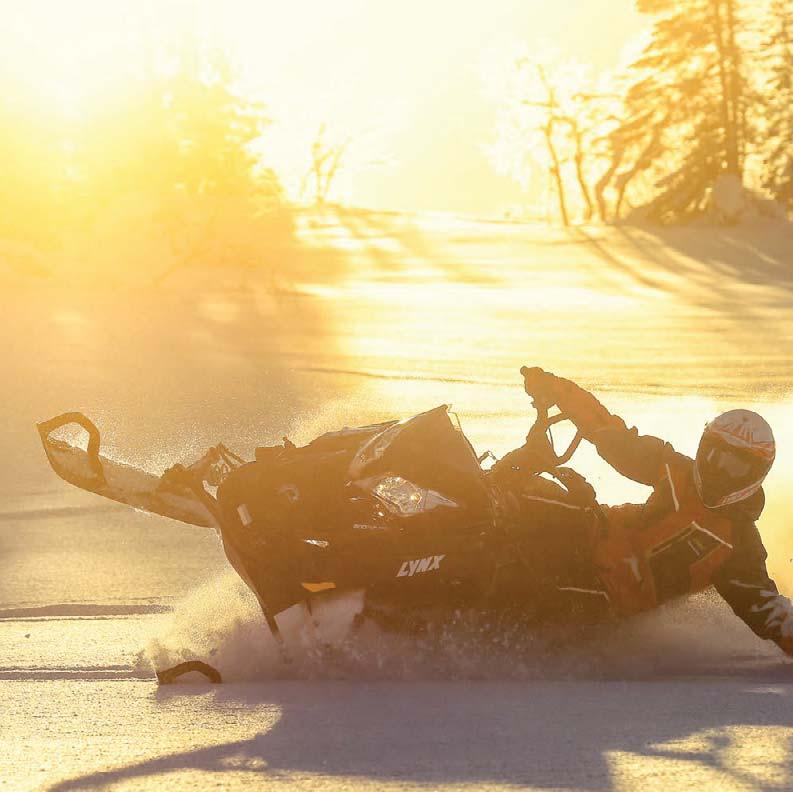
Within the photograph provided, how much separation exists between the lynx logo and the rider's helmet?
3.49 feet

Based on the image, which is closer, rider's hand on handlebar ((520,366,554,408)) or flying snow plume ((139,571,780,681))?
flying snow plume ((139,571,780,681))

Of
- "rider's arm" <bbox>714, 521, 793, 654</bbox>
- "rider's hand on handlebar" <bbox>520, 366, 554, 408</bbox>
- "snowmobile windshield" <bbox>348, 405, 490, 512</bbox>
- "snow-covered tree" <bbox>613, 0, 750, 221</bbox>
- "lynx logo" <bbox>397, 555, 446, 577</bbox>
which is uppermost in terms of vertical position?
"snow-covered tree" <bbox>613, 0, 750, 221</bbox>

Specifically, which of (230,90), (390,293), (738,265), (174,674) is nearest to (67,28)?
(230,90)

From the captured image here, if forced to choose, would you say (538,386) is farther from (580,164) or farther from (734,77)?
(580,164)

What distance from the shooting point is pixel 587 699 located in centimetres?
579

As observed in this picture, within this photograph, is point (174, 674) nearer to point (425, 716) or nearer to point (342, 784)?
point (425, 716)

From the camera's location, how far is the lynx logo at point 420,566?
5914 millimetres

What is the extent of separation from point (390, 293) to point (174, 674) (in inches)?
1287

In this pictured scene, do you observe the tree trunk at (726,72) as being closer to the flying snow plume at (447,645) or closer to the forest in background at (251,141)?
the forest in background at (251,141)

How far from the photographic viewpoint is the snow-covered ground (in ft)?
16.0

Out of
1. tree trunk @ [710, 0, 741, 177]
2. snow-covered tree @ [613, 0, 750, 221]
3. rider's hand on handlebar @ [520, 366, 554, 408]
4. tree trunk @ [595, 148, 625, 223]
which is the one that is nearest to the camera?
rider's hand on handlebar @ [520, 366, 554, 408]

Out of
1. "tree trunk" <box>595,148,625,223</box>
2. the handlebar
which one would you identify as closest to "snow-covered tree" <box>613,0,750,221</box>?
"tree trunk" <box>595,148,625,223</box>

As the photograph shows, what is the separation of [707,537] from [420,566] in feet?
3.72

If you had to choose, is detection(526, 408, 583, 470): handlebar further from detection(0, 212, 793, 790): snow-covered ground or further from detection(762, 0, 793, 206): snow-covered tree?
detection(762, 0, 793, 206): snow-covered tree
